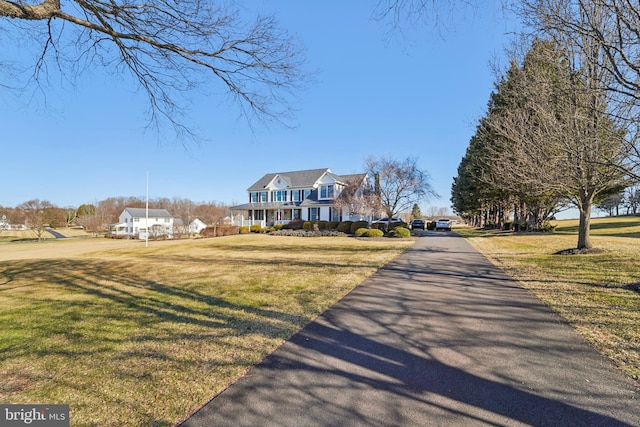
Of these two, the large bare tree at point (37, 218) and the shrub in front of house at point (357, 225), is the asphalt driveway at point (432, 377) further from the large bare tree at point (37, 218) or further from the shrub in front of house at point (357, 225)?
the large bare tree at point (37, 218)

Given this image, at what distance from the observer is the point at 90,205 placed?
9631cm

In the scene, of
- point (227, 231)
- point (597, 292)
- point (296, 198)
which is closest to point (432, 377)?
point (597, 292)

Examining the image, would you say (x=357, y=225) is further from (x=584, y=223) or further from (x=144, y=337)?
(x=144, y=337)

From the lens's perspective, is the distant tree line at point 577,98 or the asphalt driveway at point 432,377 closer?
the asphalt driveway at point 432,377

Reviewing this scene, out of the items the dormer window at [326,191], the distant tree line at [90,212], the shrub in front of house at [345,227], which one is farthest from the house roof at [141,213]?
the shrub in front of house at [345,227]

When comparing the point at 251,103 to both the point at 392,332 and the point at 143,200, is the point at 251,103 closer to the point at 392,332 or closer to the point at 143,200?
the point at 392,332

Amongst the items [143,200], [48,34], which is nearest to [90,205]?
[143,200]

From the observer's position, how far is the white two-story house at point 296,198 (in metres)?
36.6

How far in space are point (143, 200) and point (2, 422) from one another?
107064mm

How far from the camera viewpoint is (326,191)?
37.5 m

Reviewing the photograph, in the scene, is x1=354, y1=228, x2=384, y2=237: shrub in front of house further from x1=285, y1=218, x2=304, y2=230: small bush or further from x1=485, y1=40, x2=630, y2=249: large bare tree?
x1=485, y1=40, x2=630, y2=249: large bare tree

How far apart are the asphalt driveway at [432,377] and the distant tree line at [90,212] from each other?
49742 mm

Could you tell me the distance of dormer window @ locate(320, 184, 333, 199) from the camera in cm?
3719

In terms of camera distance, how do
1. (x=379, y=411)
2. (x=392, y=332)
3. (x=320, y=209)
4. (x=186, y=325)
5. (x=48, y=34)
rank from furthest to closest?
(x=320, y=209), (x=48, y=34), (x=186, y=325), (x=392, y=332), (x=379, y=411)
